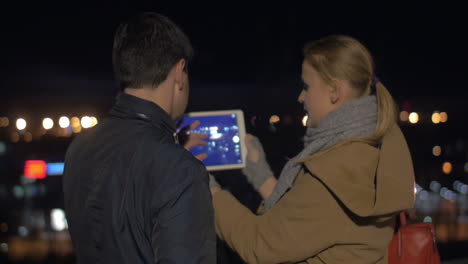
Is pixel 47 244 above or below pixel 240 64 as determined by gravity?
below

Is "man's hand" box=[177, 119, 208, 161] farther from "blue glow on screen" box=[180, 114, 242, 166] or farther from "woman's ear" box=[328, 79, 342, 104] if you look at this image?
A: "woman's ear" box=[328, 79, 342, 104]

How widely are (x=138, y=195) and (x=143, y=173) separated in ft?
0.17

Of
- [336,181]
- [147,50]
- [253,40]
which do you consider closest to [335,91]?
[336,181]

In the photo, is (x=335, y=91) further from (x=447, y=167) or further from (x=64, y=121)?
(x=447, y=167)

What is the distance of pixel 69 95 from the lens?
25219mm

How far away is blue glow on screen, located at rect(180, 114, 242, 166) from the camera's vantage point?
6.31 ft

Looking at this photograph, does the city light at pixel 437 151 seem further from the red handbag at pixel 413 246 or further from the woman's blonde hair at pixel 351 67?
the woman's blonde hair at pixel 351 67

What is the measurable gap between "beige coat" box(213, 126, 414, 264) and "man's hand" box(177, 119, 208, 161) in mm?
454

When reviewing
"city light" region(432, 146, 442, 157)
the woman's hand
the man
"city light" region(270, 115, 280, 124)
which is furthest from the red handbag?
"city light" region(432, 146, 442, 157)

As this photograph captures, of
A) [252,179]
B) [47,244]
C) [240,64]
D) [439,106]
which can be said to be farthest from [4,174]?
[252,179]

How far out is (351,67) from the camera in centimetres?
150

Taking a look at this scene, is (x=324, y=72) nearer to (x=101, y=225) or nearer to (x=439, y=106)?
(x=101, y=225)

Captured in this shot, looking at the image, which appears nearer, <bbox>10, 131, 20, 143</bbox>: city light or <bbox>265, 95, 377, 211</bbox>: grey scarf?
<bbox>265, 95, 377, 211</bbox>: grey scarf

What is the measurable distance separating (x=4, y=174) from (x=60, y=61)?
4879cm
